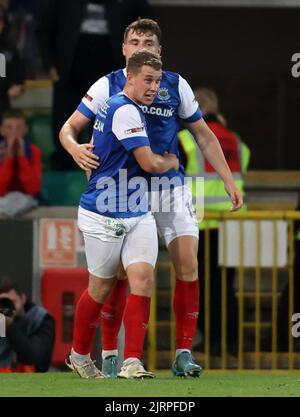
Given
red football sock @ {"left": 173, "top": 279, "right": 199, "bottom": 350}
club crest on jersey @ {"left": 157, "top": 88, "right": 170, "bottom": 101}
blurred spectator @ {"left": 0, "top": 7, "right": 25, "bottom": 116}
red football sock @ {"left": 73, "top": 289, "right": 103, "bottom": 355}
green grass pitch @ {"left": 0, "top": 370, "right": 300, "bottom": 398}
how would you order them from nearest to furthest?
green grass pitch @ {"left": 0, "top": 370, "right": 300, "bottom": 398}, club crest on jersey @ {"left": 157, "top": 88, "right": 170, "bottom": 101}, red football sock @ {"left": 73, "top": 289, "right": 103, "bottom": 355}, red football sock @ {"left": 173, "top": 279, "right": 199, "bottom": 350}, blurred spectator @ {"left": 0, "top": 7, "right": 25, "bottom": 116}

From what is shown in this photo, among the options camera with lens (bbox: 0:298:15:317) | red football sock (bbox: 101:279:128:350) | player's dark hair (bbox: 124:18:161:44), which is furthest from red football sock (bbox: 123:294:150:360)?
camera with lens (bbox: 0:298:15:317)

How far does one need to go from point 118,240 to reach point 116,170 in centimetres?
40

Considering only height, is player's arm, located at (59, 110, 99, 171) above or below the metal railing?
above

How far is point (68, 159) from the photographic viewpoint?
52.6 ft

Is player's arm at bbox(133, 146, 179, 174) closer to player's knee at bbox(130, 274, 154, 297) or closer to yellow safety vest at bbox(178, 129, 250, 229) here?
player's knee at bbox(130, 274, 154, 297)

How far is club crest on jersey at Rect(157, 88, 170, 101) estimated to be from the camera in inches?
401

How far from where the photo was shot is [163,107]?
10234 mm

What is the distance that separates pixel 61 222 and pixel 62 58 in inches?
96.8

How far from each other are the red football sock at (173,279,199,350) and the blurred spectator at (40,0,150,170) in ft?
17.5

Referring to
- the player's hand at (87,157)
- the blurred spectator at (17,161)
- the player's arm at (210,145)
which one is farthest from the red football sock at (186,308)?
the blurred spectator at (17,161)

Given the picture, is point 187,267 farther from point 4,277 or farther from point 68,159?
point 68,159

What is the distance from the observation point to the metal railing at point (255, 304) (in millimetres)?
13992
